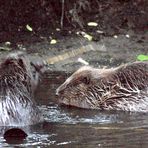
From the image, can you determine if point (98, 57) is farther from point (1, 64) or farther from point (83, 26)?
point (1, 64)

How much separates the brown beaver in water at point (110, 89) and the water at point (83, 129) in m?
0.21

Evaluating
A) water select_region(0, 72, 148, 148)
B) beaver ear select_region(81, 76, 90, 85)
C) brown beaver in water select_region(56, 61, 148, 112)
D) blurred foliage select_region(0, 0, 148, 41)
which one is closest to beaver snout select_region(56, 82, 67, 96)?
brown beaver in water select_region(56, 61, 148, 112)

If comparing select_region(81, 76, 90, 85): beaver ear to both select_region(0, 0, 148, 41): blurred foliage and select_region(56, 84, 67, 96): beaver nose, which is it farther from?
select_region(0, 0, 148, 41): blurred foliage

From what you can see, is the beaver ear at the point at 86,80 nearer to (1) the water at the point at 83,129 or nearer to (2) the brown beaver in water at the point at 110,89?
(2) the brown beaver in water at the point at 110,89

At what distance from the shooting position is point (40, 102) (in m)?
10.3

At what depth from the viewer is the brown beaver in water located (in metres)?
10.1

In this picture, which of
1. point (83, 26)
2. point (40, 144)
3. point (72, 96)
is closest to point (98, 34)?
point (83, 26)

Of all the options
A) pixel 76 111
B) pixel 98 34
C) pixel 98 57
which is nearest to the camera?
pixel 76 111

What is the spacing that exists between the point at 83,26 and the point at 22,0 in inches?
52.1

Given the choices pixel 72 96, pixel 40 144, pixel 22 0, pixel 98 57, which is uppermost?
pixel 22 0

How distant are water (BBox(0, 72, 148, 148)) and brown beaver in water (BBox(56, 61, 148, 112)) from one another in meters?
0.21

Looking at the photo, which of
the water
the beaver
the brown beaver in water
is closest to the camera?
the water

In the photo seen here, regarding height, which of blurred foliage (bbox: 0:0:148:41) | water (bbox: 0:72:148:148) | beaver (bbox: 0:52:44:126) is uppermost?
blurred foliage (bbox: 0:0:148:41)

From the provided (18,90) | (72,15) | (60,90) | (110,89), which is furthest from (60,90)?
(72,15)
